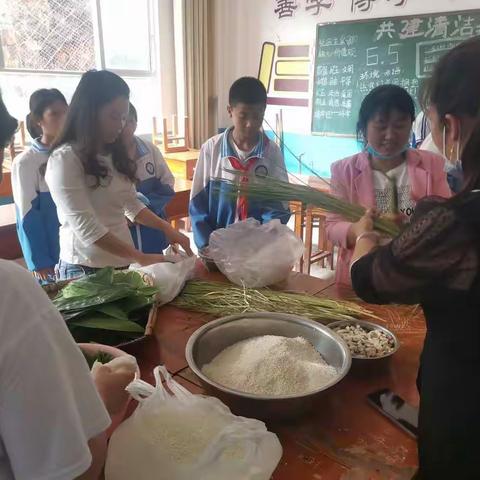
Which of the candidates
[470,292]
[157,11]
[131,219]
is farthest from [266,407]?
[157,11]


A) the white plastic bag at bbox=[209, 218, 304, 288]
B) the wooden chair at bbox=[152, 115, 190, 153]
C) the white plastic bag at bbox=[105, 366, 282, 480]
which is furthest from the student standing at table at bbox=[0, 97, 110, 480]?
the wooden chair at bbox=[152, 115, 190, 153]

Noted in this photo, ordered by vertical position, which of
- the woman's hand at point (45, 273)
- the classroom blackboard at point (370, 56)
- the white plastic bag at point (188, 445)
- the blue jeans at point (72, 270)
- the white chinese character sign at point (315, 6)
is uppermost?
the white chinese character sign at point (315, 6)

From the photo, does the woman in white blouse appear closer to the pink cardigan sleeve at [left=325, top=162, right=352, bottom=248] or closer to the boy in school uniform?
the boy in school uniform

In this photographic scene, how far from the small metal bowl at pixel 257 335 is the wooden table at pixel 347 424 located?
5cm

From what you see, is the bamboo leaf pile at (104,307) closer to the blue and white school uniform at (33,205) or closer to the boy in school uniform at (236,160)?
the boy in school uniform at (236,160)

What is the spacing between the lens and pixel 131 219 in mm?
2064

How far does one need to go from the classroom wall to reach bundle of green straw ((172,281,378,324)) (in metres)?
2.99

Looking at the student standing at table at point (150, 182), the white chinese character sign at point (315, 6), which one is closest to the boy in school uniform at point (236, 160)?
the student standing at table at point (150, 182)

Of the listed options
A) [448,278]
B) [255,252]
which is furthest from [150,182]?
[448,278]

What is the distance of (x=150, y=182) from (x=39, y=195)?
1.94 feet

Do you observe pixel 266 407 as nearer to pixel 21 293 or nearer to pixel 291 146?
pixel 21 293

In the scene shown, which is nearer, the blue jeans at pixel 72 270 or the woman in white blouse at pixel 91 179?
the woman in white blouse at pixel 91 179

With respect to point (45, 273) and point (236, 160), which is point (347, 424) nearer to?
point (236, 160)

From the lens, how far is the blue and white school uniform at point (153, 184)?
93.4 inches
